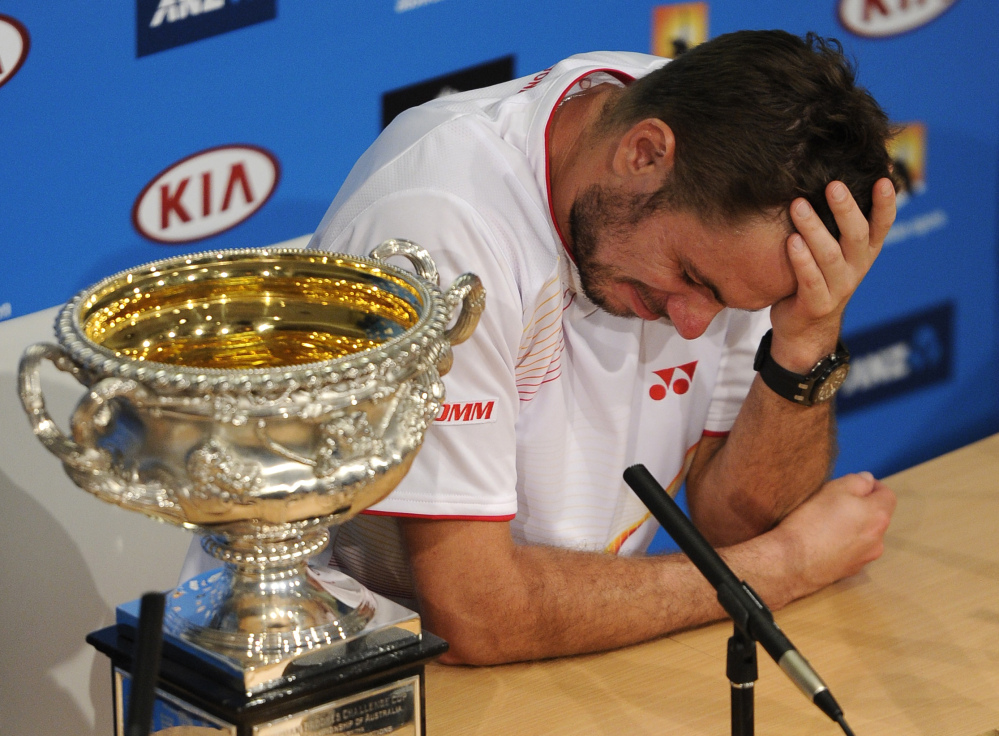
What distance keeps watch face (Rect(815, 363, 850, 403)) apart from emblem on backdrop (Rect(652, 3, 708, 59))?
0.90m

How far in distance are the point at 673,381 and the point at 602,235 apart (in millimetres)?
301

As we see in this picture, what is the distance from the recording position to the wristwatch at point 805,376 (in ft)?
4.99

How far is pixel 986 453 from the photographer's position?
1949 mm

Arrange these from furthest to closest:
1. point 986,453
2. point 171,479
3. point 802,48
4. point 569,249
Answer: point 986,453
point 569,249
point 802,48
point 171,479

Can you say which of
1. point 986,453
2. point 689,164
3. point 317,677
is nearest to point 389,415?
point 317,677

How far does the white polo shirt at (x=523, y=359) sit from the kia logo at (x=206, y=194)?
0.37 metres

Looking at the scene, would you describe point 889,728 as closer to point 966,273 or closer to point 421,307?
point 421,307

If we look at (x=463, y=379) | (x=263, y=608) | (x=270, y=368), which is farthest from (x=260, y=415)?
(x=463, y=379)

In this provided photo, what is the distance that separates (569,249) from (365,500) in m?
0.64

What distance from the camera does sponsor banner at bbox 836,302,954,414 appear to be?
278 centimetres

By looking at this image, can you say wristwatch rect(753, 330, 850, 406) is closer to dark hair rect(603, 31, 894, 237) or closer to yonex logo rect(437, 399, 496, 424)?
dark hair rect(603, 31, 894, 237)

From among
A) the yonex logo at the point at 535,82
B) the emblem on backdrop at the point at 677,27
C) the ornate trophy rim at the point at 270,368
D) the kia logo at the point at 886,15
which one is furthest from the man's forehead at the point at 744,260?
the kia logo at the point at 886,15

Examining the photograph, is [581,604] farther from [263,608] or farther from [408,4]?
[408,4]

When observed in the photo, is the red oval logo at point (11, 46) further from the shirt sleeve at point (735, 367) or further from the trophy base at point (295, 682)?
the shirt sleeve at point (735, 367)
